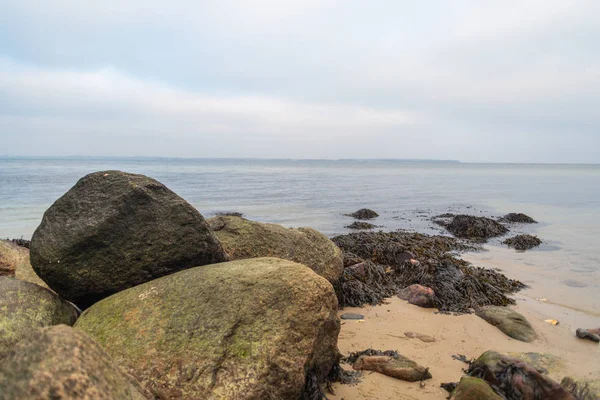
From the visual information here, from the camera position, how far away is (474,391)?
3.57m

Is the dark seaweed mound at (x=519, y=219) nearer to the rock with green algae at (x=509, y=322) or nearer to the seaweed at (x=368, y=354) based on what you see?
the rock with green algae at (x=509, y=322)

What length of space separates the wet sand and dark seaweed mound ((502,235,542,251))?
5464 mm

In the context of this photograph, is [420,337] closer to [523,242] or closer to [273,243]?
[273,243]

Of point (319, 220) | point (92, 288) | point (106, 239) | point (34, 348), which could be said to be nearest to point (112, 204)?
point (106, 239)

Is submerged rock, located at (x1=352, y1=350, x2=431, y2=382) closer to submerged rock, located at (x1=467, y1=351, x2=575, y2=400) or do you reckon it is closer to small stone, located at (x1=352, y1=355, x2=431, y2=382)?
small stone, located at (x1=352, y1=355, x2=431, y2=382)

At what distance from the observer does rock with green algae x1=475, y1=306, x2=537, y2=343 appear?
560cm

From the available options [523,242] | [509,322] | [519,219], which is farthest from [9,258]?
→ [519,219]

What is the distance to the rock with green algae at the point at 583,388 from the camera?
3680 millimetres

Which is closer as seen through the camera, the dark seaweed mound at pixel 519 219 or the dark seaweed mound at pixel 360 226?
the dark seaweed mound at pixel 360 226

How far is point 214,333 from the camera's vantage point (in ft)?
11.1

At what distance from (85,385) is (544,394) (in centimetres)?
356

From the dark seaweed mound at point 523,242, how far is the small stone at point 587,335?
6659 millimetres

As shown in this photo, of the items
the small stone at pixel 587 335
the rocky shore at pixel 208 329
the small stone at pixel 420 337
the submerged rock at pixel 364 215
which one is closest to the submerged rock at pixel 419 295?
the rocky shore at pixel 208 329

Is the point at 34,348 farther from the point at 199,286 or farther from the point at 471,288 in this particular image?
the point at 471,288
